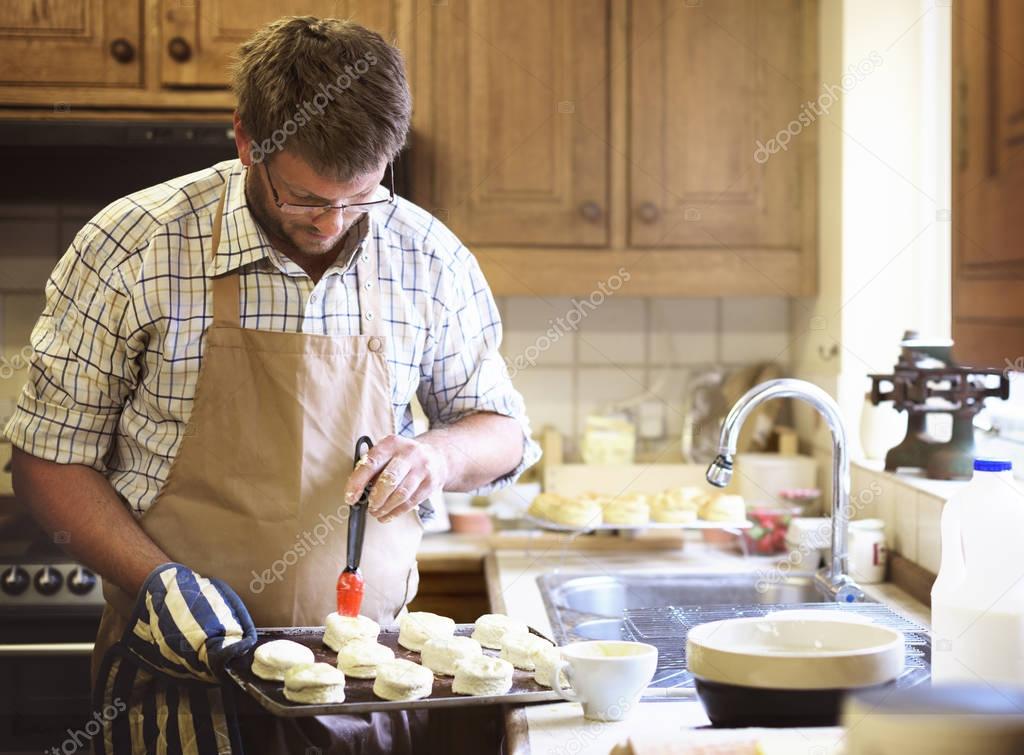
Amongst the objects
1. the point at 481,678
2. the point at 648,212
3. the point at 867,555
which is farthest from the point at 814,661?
the point at 648,212

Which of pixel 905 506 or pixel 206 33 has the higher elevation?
pixel 206 33

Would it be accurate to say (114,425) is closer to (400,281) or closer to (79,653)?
(400,281)

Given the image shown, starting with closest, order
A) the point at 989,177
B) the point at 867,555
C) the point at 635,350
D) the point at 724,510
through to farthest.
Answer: the point at 989,177 < the point at 867,555 < the point at 724,510 < the point at 635,350

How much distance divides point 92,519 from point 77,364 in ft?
0.63

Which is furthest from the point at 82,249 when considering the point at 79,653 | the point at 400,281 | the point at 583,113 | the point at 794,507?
the point at 794,507

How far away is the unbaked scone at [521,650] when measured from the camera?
1274mm

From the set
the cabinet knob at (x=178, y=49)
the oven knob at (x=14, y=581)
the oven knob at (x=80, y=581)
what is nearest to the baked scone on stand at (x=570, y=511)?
the oven knob at (x=80, y=581)

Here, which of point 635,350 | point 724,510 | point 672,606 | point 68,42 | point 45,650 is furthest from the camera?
point 635,350

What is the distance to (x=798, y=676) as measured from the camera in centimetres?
103

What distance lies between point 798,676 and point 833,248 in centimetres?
164

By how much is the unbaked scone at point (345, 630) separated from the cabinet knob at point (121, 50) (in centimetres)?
150

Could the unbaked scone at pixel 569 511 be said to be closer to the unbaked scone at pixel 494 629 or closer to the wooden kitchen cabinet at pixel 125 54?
the unbaked scone at pixel 494 629

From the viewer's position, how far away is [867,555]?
1979 mm

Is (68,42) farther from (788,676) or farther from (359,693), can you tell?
(788,676)
